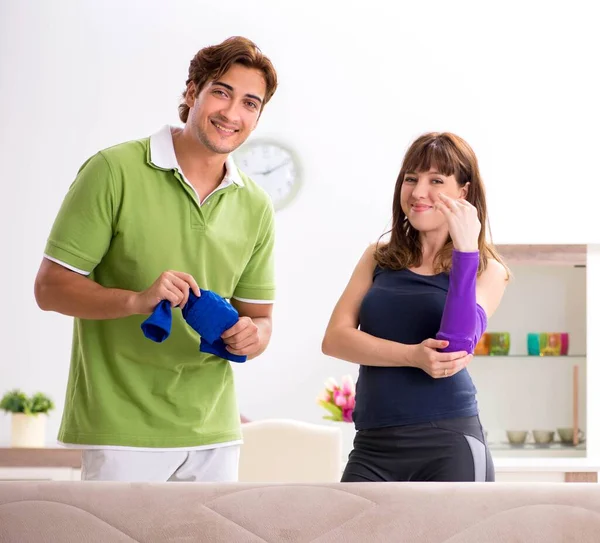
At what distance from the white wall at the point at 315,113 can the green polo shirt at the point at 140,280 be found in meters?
3.16

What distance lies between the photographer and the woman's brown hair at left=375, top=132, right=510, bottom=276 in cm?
187

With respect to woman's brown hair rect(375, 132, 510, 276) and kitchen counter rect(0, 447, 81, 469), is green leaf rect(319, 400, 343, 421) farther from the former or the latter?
woman's brown hair rect(375, 132, 510, 276)

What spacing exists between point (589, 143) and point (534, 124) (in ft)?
1.04

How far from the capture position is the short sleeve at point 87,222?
1750 mm

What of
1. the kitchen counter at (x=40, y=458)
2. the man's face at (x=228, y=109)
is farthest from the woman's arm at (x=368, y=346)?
the kitchen counter at (x=40, y=458)

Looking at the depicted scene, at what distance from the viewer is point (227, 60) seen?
75.0 inches

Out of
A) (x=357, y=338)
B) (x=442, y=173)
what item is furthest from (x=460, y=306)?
(x=442, y=173)

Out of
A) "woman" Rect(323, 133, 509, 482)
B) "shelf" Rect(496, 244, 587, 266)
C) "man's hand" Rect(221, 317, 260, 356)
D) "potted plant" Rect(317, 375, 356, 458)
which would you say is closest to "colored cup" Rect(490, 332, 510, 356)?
"shelf" Rect(496, 244, 587, 266)

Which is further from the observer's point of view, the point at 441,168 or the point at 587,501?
the point at 441,168

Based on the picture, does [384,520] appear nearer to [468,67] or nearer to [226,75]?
[226,75]

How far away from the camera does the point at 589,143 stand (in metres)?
5.09

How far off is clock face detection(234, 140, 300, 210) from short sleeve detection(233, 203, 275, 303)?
120 inches

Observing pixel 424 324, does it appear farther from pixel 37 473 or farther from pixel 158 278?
pixel 37 473

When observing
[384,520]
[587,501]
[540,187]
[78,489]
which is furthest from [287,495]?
[540,187]
